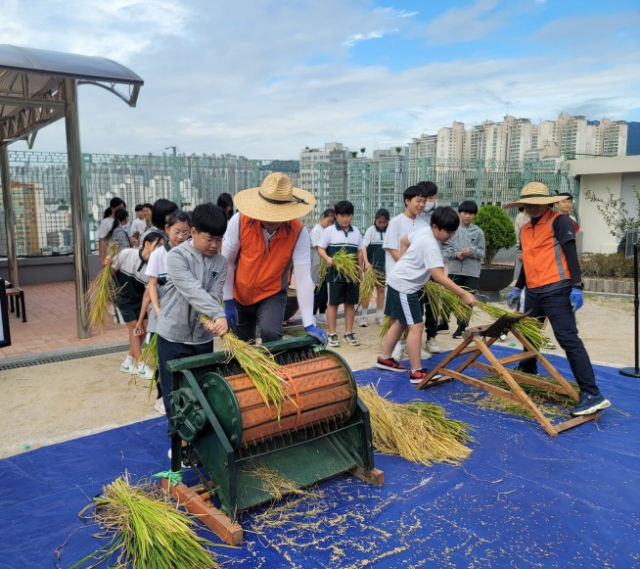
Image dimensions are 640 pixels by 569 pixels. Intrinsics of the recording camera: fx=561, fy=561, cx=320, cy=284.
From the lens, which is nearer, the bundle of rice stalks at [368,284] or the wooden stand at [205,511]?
the wooden stand at [205,511]

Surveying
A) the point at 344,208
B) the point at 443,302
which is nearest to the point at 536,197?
the point at 443,302

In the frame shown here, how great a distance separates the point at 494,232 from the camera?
391 inches

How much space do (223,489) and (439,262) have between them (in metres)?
A: 2.75

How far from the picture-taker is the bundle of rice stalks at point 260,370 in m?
2.89

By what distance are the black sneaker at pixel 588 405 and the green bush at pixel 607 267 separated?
24.2 ft

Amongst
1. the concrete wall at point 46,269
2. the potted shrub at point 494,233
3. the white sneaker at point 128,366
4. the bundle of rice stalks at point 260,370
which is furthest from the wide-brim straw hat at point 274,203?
the concrete wall at point 46,269

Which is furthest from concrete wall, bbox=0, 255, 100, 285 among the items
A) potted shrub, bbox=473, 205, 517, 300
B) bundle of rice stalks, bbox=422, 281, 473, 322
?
bundle of rice stalks, bbox=422, 281, 473, 322

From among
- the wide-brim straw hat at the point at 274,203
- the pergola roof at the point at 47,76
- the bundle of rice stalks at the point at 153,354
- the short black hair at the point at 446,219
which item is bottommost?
the bundle of rice stalks at the point at 153,354

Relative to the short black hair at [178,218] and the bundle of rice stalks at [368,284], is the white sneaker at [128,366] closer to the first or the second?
the short black hair at [178,218]

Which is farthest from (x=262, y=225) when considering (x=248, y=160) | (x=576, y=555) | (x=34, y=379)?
(x=248, y=160)

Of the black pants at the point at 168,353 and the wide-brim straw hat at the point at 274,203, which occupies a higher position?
the wide-brim straw hat at the point at 274,203

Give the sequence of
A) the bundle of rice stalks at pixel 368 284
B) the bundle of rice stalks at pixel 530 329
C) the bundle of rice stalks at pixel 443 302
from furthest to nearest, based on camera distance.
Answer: the bundle of rice stalks at pixel 368 284
the bundle of rice stalks at pixel 443 302
the bundle of rice stalks at pixel 530 329

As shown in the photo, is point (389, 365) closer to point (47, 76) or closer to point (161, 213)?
point (161, 213)

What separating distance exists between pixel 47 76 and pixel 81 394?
3.64m
